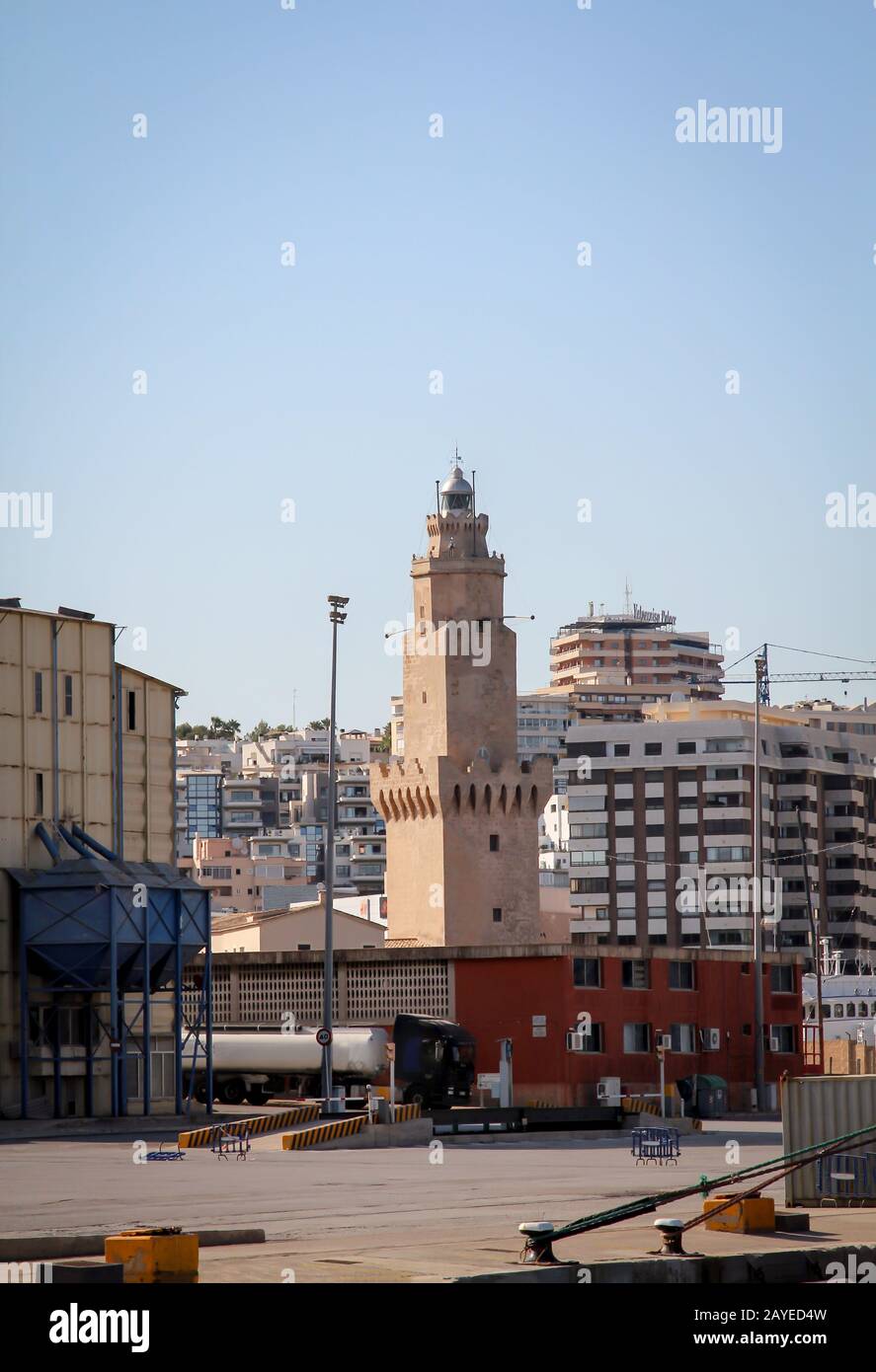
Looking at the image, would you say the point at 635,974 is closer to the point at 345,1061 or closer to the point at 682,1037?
the point at 682,1037

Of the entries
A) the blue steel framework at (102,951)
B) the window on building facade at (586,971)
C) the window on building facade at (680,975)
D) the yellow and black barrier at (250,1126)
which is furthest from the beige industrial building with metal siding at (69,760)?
the window on building facade at (680,975)

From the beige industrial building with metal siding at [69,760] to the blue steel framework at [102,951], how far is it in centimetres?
46

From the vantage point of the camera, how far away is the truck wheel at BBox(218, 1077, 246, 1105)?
6831cm

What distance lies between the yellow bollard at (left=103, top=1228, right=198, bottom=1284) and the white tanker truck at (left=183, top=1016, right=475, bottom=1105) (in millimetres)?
44260

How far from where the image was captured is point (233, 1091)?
225 ft

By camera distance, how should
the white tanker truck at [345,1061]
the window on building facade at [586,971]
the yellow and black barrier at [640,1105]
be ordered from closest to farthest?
the yellow and black barrier at [640,1105]
the white tanker truck at [345,1061]
the window on building facade at [586,971]

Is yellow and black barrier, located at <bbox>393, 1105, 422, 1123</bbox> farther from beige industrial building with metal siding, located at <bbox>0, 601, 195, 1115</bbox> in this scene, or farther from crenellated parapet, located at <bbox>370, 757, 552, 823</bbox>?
crenellated parapet, located at <bbox>370, 757, 552, 823</bbox>

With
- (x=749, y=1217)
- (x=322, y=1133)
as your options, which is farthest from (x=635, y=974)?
(x=749, y=1217)

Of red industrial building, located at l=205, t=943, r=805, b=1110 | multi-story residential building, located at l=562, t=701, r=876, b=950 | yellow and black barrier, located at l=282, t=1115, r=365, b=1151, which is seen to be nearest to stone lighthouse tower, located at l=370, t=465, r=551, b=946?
red industrial building, located at l=205, t=943, r=805, b=1110

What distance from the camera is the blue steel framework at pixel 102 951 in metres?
56.6

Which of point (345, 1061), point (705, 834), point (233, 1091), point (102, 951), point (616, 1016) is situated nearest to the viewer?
point (102, 951)

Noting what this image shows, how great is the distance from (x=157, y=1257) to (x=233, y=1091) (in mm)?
49727

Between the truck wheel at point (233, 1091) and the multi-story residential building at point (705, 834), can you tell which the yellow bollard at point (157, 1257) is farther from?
the multi-story residential building at point (705, 834)
